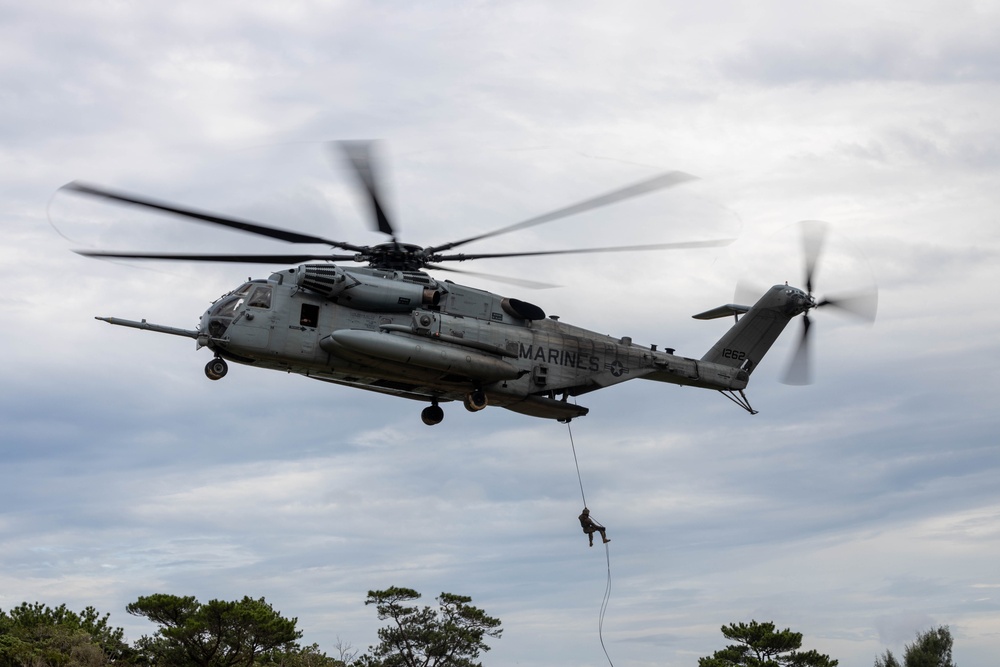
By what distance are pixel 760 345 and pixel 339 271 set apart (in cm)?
1337

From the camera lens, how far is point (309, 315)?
2603cm

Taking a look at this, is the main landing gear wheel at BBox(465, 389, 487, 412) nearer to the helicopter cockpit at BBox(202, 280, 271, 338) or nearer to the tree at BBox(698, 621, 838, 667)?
the helicopter cockpit at BBox(202, 280, 271, 338)

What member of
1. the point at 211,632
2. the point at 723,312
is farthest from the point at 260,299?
the point at 211,632

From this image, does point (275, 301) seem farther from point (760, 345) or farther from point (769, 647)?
point (769, 647)

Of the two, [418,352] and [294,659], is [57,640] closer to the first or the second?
[294,659]

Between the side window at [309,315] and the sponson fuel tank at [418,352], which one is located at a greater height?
the side window at [309,315]

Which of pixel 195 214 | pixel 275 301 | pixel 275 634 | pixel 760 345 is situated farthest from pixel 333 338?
pixel 275 634

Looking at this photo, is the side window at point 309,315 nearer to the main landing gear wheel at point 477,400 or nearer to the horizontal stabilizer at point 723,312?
the main landing gear wheel at point 477,400

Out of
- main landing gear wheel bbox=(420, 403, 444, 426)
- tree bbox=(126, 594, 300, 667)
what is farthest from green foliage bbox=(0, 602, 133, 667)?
main landing gear wheel bbox=(420, 403, 444, 426)

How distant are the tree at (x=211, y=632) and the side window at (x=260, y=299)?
25572 mm

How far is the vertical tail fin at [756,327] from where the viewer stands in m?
32.4

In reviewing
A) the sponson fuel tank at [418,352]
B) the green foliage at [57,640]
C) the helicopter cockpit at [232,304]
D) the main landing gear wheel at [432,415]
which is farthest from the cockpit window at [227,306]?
the green foliage at [57,640]

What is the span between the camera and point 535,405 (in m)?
28.7

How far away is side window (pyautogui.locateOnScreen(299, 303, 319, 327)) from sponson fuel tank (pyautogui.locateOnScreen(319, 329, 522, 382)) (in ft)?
1.67
